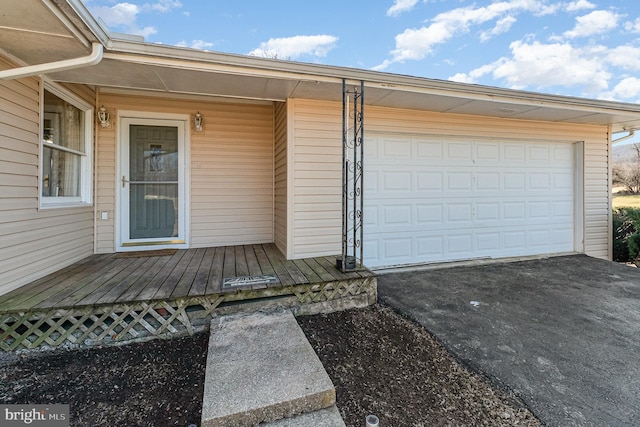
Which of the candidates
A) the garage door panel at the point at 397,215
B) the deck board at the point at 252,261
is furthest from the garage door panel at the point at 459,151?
the deck board at the point at 252,261

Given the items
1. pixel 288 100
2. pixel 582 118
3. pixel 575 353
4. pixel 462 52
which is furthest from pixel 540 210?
pixel 462 52

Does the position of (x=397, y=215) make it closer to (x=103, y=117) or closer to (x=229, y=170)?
(x=229, y=170)

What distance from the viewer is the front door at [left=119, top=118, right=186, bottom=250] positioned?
4.09 m

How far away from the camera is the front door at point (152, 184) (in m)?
4.09

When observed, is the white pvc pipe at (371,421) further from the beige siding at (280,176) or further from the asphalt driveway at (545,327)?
the beige siding at (280,176)

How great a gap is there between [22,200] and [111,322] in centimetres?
141

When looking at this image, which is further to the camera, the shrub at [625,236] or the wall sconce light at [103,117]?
the shrub at [625,236]

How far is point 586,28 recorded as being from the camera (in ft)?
24.7

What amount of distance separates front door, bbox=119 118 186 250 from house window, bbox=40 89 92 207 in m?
0.42

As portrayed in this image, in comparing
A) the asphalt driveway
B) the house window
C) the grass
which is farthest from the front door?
the grass

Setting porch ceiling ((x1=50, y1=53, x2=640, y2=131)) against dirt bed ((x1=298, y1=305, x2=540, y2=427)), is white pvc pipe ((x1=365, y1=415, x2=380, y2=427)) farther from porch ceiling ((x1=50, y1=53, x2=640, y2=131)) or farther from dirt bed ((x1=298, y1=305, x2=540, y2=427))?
porch ceiling ((x1=50, y1=53, x2=640, y2=131))

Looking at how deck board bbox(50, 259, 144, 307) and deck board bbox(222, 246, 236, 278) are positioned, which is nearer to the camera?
deck board bbox(50, 259, 144, 307)

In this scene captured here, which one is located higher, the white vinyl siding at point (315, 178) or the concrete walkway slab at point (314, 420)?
the white vinyl siding at point (315, 178)

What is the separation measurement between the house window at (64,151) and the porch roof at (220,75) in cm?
41
